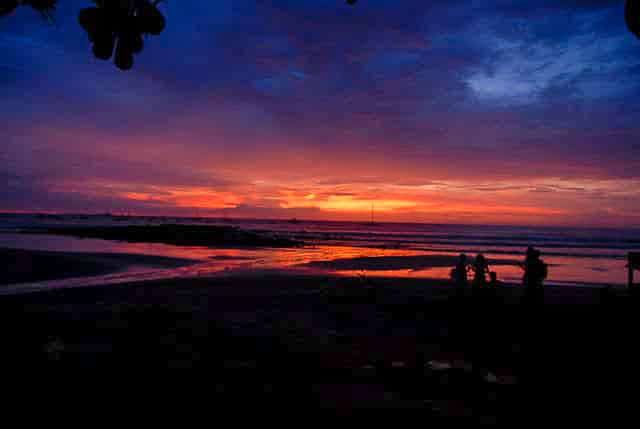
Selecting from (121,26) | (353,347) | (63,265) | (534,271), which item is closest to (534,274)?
(534,271)

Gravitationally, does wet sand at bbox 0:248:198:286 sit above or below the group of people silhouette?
below

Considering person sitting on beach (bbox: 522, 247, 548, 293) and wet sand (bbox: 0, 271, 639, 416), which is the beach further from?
person sitting on beach (bbox: 522, 247, 548, 293)

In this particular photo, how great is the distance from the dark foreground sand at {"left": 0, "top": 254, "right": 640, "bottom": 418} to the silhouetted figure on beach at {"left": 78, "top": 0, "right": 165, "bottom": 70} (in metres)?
4.18

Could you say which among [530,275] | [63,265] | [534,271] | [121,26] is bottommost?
[63,265]

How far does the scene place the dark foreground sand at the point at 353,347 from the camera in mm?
4641

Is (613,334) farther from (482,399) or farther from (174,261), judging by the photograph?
(174,261)

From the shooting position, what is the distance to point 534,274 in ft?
29.0

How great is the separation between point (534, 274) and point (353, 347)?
518 centimetres

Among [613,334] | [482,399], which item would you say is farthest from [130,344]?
[613,334]

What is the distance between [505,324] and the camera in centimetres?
815

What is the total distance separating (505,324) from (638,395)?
339 cm

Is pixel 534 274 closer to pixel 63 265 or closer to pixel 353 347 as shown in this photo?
pixel 353 347

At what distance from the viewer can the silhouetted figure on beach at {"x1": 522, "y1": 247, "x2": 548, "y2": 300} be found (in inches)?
345

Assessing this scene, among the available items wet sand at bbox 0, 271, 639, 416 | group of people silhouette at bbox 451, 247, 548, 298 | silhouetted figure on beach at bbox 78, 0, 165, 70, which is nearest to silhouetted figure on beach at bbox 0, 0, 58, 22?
silhouetted figure on beach at bbox 78, 0, 165, 70
